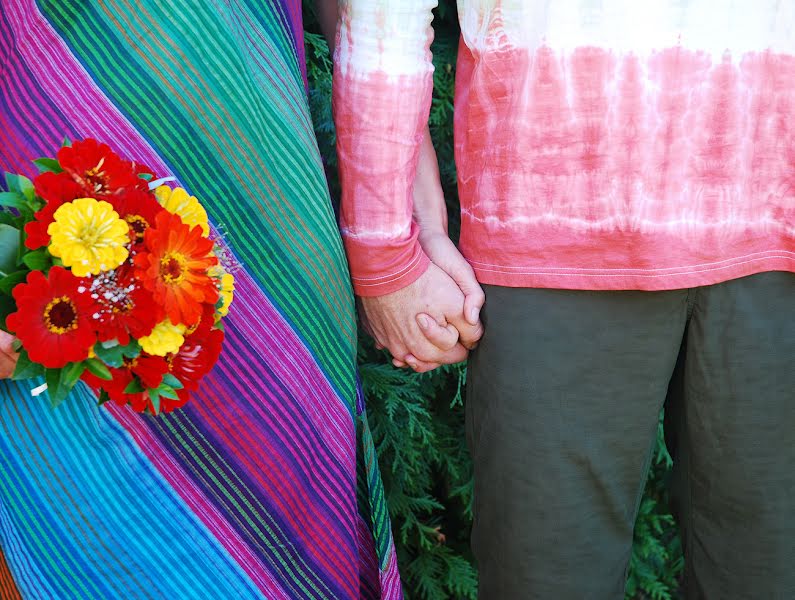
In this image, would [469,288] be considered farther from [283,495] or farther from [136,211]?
[136,211]

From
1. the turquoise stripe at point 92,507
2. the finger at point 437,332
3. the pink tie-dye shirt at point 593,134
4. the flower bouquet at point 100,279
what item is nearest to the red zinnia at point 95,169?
the flower bouquet at point 100,279

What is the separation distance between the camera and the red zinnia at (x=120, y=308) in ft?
2.54

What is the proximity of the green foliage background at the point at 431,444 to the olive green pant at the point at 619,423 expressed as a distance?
0.51 m

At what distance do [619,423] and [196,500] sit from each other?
674 millimetres

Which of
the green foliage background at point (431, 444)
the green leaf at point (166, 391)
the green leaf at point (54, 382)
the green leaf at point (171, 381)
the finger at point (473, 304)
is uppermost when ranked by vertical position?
the green leaf at point (54, 382)

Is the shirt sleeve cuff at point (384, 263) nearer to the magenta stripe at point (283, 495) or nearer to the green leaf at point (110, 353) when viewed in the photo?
the magenta stripe at point (283, 495)

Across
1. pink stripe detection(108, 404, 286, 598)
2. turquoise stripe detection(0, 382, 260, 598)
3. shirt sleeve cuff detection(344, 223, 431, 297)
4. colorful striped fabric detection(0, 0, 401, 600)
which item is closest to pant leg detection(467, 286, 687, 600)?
shirt sleeve cuff detection(344, 223, 431, 297)

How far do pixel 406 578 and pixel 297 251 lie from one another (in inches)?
50.6

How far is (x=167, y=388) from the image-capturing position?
0.85 metres

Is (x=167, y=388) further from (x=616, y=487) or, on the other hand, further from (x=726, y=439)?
(x=726, y=439)

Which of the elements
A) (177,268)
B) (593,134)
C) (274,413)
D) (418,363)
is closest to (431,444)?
(418,363)

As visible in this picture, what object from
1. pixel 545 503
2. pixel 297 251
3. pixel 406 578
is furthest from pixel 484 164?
pixel 406 578

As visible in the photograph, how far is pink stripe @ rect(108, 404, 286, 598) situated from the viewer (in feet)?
3.35

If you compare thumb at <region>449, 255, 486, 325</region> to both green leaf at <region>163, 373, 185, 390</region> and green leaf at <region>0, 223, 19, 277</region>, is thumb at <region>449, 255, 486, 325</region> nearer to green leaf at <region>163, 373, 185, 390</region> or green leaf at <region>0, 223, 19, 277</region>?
green leaf at <region>163, 373, 185, 390</region>
